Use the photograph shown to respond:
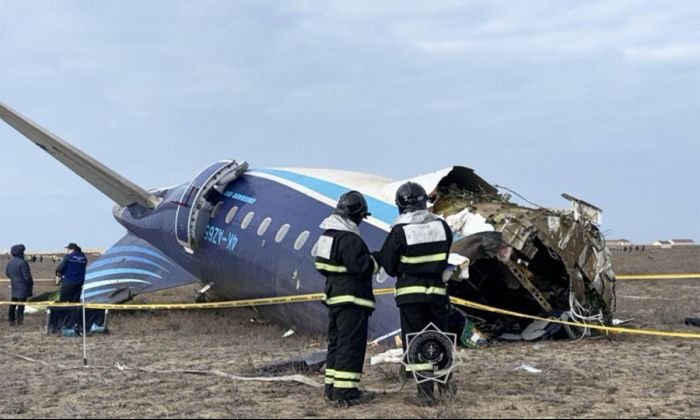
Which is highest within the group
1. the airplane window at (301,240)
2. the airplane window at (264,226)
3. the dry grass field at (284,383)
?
the airplane window at (264,226)

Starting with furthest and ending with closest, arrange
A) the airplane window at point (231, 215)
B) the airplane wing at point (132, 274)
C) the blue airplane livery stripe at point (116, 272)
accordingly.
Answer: the blue airplane livery stripe at point (116, 272)
the airplane wing at point (132, 274)
the airplane window at point (231, 215)

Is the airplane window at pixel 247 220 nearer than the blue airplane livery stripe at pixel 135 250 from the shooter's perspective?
Yes

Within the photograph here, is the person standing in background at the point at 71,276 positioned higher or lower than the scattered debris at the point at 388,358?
higher

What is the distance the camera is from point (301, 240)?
14.2m

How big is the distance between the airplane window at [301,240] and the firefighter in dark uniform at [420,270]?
6.04m

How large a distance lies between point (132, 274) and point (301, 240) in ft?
28.3

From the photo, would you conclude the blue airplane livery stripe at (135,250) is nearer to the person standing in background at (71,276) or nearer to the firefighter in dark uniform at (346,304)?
the person standing in background at (71,276)

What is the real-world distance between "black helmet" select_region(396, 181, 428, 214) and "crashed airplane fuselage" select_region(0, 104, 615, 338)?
13.4ft

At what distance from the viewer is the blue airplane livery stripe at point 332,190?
13586 mm

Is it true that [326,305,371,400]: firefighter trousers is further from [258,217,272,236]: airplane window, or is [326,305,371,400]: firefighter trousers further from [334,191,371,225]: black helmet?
[258,217,272,236]: airplane window

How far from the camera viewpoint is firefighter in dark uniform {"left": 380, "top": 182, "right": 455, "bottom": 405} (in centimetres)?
798

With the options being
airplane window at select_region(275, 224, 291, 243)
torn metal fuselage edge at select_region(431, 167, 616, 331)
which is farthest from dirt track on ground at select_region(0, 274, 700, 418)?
airplane window at select_region(275, 224, 291, 243)

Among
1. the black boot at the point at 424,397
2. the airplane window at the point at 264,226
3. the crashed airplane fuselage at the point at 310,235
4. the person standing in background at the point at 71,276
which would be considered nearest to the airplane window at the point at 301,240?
the crashed airplane fuselage at the point at 310,235

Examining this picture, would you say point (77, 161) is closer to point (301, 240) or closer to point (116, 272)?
point (116, 272)
